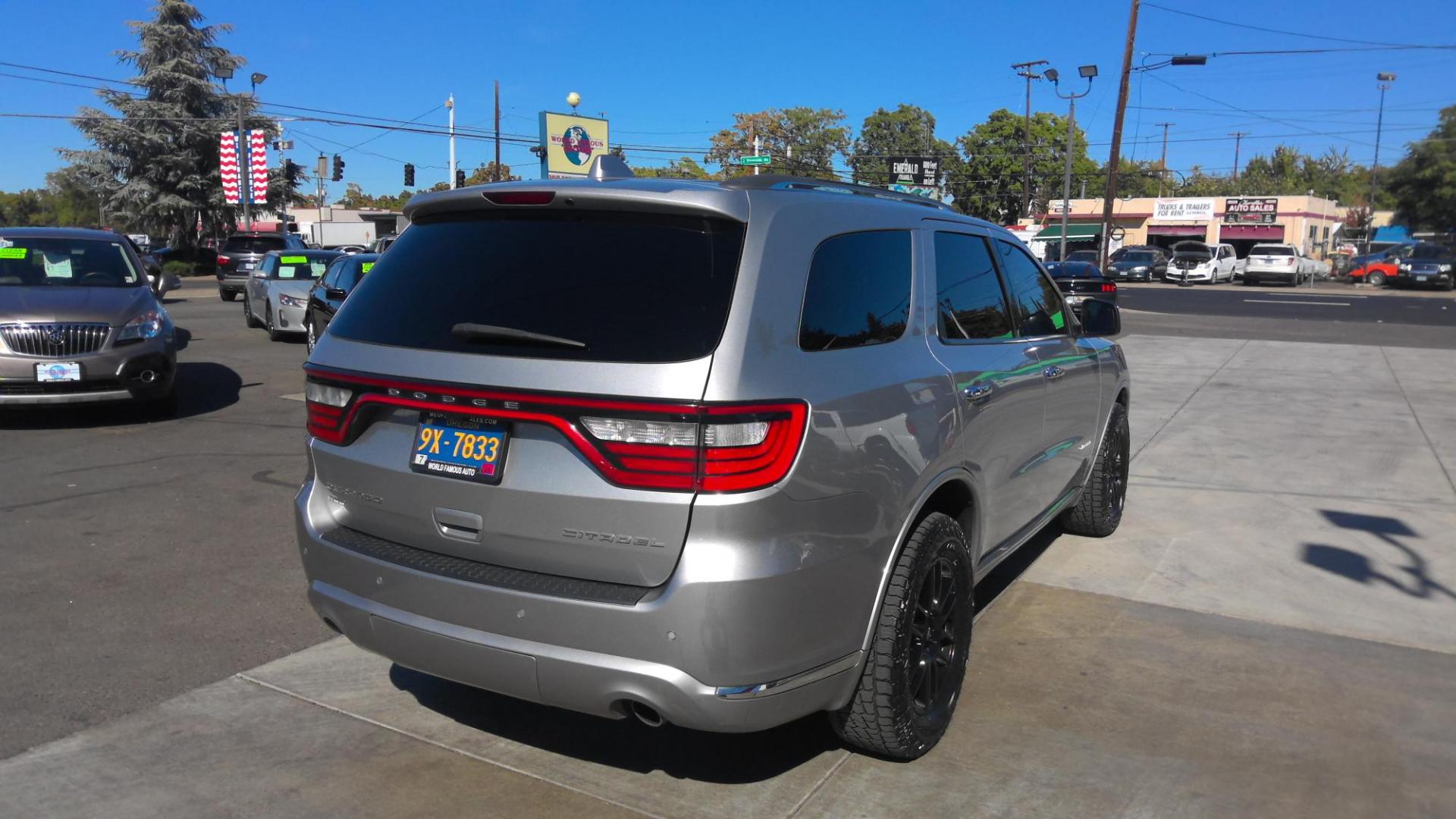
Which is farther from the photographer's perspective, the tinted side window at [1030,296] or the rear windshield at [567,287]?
the tinted side window at [1030,296]

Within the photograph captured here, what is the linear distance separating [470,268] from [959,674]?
2.17 m

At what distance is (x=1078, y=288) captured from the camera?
2222 centimetres

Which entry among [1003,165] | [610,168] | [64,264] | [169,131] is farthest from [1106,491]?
[1003,165]

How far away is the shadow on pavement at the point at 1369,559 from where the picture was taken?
546 centimetres

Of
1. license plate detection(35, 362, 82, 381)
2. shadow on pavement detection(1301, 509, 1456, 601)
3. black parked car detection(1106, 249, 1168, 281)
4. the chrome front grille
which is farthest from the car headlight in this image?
black parked car detection(1106, 249, 1168, 281)

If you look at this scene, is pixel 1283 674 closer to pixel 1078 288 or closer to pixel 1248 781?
pixel 1248 781

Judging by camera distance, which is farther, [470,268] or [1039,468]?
[1039,468]

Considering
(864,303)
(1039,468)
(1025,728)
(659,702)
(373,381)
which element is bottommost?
(1025,728)

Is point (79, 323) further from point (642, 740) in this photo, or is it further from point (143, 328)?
point (642, 740)

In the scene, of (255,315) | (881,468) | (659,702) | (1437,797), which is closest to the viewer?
(659,702)

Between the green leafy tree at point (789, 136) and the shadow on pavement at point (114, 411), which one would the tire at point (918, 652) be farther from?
the green leafy tree at point (789, 136)

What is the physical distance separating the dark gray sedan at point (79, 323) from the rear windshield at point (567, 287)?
6.67m

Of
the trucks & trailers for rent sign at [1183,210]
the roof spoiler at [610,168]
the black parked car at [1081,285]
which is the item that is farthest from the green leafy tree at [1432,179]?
the roof spoiler at [610,168]

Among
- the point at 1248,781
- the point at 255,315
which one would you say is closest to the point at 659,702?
the point at 1248,781
